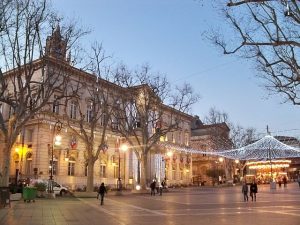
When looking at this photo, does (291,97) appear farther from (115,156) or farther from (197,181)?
(197,181)

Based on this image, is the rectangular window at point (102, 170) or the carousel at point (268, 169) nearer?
the rectangular window at point (102, 170)

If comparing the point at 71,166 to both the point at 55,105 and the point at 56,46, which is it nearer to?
the point at 55,105

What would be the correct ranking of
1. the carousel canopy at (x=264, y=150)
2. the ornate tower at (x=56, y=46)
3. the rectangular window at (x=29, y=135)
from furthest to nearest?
the carousel canopy at (x=264, y=150), the rectangular window at (x=29, y=135), the ornate tower at (x=56, y=46)

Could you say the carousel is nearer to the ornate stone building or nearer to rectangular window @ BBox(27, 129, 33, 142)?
the ornate stone building

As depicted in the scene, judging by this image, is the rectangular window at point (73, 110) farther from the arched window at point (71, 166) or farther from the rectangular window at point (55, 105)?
the arched window at point (71, 166)

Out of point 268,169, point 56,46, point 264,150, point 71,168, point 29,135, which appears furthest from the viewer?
point 268,169

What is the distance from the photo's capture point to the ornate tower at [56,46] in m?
27.3

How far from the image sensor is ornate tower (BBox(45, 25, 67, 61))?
2731 cm

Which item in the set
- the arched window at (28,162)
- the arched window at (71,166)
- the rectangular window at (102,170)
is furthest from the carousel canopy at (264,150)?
the arched window at (28,162)

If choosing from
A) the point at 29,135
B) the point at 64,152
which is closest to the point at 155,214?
the point at 64,152

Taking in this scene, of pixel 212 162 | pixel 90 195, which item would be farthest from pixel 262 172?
pixel 90 195

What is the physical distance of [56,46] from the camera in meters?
28.3

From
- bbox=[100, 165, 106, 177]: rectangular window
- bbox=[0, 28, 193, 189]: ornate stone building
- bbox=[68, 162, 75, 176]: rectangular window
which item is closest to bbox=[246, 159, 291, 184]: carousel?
bbox=[0, 28, 193, 189]: ornate stone building

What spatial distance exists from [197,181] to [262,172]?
15.0 m
